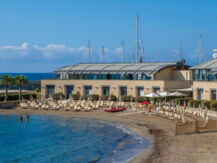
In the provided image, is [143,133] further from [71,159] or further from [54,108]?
[54,108]

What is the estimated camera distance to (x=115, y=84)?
59844 mm

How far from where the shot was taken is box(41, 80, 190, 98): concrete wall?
5541 centimetres

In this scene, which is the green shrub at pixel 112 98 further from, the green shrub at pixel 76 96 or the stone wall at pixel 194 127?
the stone wall at pixel 194 127

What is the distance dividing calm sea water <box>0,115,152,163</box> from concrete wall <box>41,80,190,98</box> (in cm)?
1569

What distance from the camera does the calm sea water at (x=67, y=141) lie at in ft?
88.4

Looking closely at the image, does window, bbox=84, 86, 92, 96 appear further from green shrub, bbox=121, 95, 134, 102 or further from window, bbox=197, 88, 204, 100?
window, bbox=197, 88, 204, 100

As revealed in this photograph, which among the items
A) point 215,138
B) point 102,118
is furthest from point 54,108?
point 215,138

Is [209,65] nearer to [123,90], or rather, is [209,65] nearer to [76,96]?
[123,90]

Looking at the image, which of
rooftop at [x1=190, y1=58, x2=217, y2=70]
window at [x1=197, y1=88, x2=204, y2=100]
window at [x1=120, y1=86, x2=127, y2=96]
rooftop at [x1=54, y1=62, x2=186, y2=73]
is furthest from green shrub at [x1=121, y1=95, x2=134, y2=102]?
rooftop at [x1=190, y1=58, x2=217, y2=70]

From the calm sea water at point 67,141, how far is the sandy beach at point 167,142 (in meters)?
1.20

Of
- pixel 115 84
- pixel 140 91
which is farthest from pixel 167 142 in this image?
pixel 115 84

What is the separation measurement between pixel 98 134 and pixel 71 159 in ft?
30.8

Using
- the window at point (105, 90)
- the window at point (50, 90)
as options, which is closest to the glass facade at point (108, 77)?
the window at point (105, 90)

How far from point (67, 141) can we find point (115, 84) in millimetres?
27907
